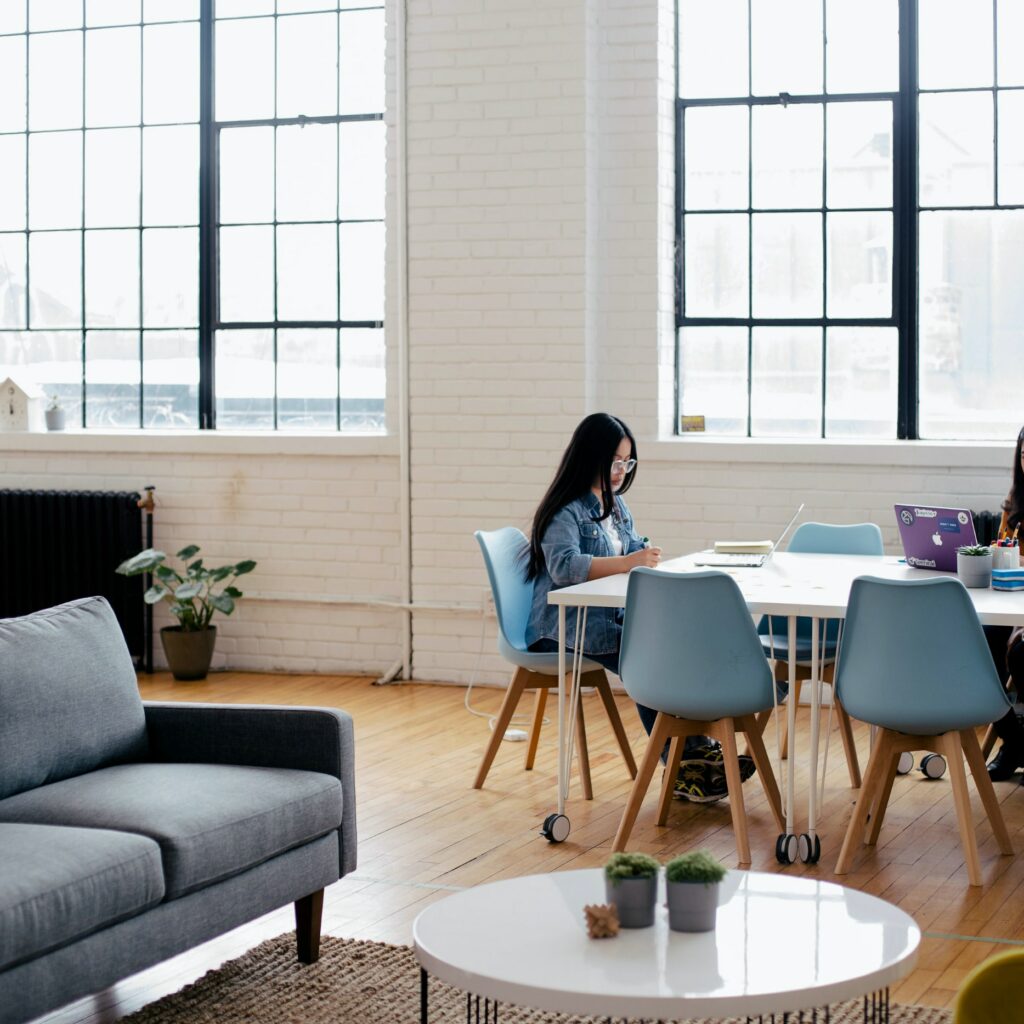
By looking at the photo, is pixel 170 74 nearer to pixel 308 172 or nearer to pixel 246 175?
pixel 246 175

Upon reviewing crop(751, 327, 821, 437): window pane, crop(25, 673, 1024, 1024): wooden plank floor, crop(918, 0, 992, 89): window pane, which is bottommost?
crop(25, 673, 1024, 1024): wooden plank floor

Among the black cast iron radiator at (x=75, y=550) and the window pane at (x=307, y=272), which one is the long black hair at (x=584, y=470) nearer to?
the window pane at (x=307, y=272)

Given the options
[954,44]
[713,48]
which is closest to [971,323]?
[954,44]

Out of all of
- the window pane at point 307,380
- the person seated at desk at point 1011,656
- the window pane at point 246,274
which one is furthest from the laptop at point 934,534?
the window pane at point 246,274

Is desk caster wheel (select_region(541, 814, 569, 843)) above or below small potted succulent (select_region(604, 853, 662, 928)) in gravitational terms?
below

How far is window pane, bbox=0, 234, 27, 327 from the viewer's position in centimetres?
804

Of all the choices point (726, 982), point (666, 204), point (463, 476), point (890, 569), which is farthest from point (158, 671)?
point (726, 982)

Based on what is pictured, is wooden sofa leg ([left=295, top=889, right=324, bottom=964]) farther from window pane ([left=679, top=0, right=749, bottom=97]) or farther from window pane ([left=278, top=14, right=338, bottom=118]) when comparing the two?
window pane ([left=278, top=14, right=338, bottom=118])

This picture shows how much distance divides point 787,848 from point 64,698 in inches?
77.8

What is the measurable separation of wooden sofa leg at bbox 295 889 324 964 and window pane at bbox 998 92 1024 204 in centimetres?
457

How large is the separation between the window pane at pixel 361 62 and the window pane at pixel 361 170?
3.6 inches

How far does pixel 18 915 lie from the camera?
103 inches

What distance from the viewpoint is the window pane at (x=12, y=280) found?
8039 mm

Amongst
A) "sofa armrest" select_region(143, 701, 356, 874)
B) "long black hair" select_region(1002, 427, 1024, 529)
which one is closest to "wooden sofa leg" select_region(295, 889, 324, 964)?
"sofa armrest" select_region(143, 701, 356, 874)
